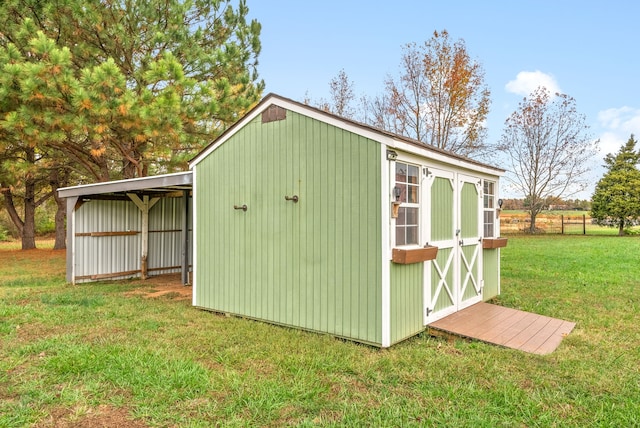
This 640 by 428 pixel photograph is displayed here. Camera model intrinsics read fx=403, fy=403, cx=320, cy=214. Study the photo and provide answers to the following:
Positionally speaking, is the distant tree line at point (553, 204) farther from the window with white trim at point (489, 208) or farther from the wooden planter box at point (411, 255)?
the wooden planter box at point (411, 255)

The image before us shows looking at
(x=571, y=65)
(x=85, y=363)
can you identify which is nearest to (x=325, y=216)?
(x=85, y=363)

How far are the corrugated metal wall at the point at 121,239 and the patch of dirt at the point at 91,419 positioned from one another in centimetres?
603

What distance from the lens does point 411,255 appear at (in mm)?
4027

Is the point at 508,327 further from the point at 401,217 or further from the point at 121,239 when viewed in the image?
the point at 121,239

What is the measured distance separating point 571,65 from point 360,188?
10.1m

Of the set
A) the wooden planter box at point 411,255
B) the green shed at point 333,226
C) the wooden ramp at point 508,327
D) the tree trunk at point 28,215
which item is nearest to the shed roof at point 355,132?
the green shed at point 333,226

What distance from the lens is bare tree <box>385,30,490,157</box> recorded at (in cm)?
1582

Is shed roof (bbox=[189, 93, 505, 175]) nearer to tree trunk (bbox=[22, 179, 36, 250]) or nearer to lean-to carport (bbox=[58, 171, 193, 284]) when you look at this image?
lean-to carport (bbox=[58, 171, 193, 284])

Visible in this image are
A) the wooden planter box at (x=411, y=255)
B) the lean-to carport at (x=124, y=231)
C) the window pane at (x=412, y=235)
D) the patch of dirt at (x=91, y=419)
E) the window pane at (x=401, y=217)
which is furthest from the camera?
the lean-to carport at (x=124, y=231)

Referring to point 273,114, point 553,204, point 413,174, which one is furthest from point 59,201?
point 553,204

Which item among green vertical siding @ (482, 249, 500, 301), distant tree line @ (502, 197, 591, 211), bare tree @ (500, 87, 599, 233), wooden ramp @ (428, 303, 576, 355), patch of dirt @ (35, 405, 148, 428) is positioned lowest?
patch of dirt @ (35, 405, 148, 428)

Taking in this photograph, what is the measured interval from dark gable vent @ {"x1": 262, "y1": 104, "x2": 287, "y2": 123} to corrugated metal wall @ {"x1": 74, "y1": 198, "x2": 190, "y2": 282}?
5152 mm

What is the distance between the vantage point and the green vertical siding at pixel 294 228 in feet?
13.5

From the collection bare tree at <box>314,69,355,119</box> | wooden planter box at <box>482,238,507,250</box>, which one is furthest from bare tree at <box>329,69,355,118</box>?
wooden planter box at <box>482,238,507,250</box>
